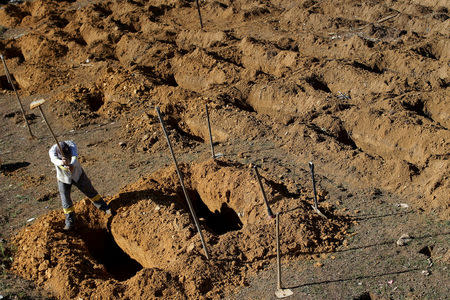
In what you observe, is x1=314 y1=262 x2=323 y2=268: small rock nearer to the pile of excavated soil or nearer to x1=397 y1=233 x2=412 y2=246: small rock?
x1=397 y1=233 x2=412 y2=246: small rock

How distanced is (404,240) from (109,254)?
4432 millimetres

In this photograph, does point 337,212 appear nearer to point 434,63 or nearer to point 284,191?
point 284,191

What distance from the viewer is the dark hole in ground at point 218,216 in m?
7.59

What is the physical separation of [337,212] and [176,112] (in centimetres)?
454

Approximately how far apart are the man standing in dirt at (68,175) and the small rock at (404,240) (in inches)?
168

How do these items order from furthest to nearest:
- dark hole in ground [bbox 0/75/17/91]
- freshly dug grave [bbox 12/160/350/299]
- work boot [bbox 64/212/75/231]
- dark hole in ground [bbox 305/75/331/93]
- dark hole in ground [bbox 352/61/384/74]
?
1. dark hole in ground [bbox 0/75/17/91]
2. dark hole in ground [bbox 352/61/384/74]
3. dark hole in ground [bbox 305/75/331/93]
4. work boot [bbox 64/212/75/231]
5. freshly dug grave [bbox 12/160/350/299]

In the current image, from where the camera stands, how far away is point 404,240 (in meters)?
6.27

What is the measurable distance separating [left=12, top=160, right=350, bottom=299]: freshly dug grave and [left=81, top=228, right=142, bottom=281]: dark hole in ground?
0.05 feet

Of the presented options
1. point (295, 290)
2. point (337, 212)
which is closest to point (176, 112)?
point (337, 212)

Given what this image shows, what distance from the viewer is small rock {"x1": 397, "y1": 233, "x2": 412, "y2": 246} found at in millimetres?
6223

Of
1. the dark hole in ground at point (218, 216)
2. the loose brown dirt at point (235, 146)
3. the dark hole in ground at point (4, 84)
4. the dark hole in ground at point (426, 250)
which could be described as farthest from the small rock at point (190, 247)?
the dark hole in ground at point (4, 84)

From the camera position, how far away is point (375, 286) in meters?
5.68

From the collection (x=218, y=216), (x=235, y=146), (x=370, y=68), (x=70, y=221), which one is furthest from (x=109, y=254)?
(x=370, y=68)

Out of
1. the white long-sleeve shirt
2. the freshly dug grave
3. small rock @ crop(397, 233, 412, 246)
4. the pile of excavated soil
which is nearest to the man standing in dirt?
the white long-sleeve shirt
